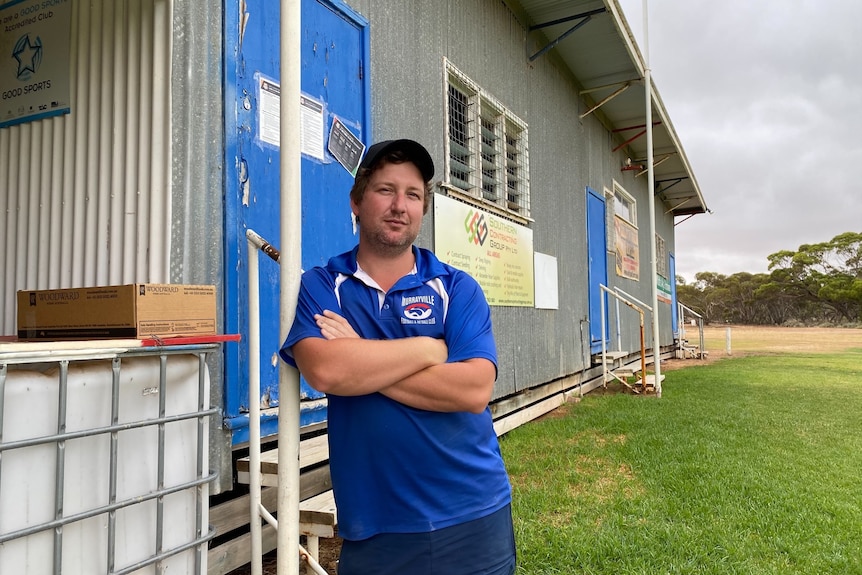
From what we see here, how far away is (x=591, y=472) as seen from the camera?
503 cm

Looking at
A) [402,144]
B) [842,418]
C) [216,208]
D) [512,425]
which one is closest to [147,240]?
[216,208]

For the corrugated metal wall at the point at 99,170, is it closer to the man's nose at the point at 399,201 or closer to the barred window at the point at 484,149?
the man's nose at the point at 399,201

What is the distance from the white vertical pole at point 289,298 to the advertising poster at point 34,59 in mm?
2056

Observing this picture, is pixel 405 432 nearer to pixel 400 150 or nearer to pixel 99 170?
pixel 400 150

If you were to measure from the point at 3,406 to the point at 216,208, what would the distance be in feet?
5.07

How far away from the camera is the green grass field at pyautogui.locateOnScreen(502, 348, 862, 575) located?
3.42 metres

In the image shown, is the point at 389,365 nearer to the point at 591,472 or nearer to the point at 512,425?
the point at 591,472

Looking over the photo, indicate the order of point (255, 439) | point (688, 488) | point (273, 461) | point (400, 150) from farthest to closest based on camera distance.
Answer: point (688, 488) → point (273, 461) → point (255, 439) → point (400, 150)

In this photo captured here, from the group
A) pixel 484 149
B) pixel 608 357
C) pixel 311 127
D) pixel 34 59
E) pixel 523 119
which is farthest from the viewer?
pixel 608 357

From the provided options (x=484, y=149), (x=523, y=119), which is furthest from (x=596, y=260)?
(x=484, y=149)

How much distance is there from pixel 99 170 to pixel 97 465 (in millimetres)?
1715

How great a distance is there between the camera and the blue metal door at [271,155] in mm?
3021

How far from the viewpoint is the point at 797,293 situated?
5888 centimetres

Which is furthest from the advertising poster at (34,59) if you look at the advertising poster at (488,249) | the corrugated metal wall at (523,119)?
the advertising poster at (488,249)
